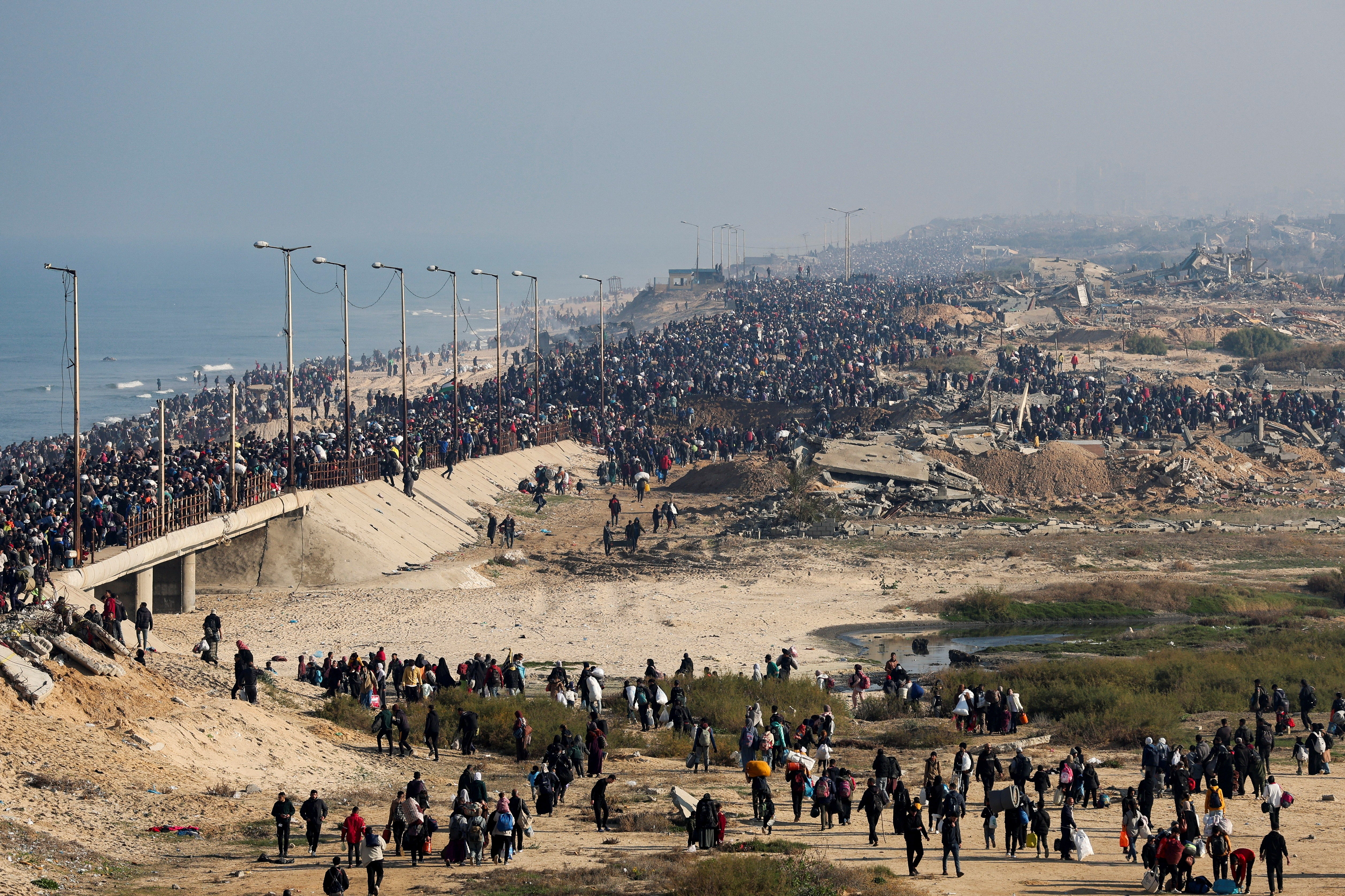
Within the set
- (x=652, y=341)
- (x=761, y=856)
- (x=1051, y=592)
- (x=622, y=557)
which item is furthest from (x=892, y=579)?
(x=652, y=341)

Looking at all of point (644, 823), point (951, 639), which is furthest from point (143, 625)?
point (951, 639)

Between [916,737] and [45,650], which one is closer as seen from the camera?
[45,650]

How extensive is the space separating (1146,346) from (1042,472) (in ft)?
127

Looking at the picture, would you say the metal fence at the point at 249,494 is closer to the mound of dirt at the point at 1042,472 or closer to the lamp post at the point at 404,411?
the lamp post at the point at 404,411

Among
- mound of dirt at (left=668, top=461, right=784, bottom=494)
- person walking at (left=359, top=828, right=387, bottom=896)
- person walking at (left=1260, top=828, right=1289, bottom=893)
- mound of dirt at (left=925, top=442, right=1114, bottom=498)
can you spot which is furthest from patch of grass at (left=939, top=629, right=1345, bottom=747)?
mound of dirt at (left=668, top=461, right=784, bottom=494)

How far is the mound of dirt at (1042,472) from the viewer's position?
158 feet

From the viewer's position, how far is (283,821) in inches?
657

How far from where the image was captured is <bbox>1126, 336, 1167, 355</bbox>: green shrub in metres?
83.1

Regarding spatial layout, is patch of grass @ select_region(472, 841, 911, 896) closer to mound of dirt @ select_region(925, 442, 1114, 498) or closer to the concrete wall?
the concrete wall

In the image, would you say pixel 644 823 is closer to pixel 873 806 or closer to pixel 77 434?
pixel 873 806

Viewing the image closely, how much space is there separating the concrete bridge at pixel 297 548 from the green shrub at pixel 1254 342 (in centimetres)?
5562

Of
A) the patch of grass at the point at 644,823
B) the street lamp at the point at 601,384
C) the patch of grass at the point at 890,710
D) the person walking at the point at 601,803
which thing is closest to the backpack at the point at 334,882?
the person walking at the point at 601,803

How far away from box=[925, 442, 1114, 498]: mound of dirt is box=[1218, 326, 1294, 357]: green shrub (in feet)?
127

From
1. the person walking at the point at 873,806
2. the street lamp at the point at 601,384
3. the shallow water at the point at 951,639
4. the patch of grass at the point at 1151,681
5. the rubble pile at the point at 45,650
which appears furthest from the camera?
the street lamp at the point at 601,384
